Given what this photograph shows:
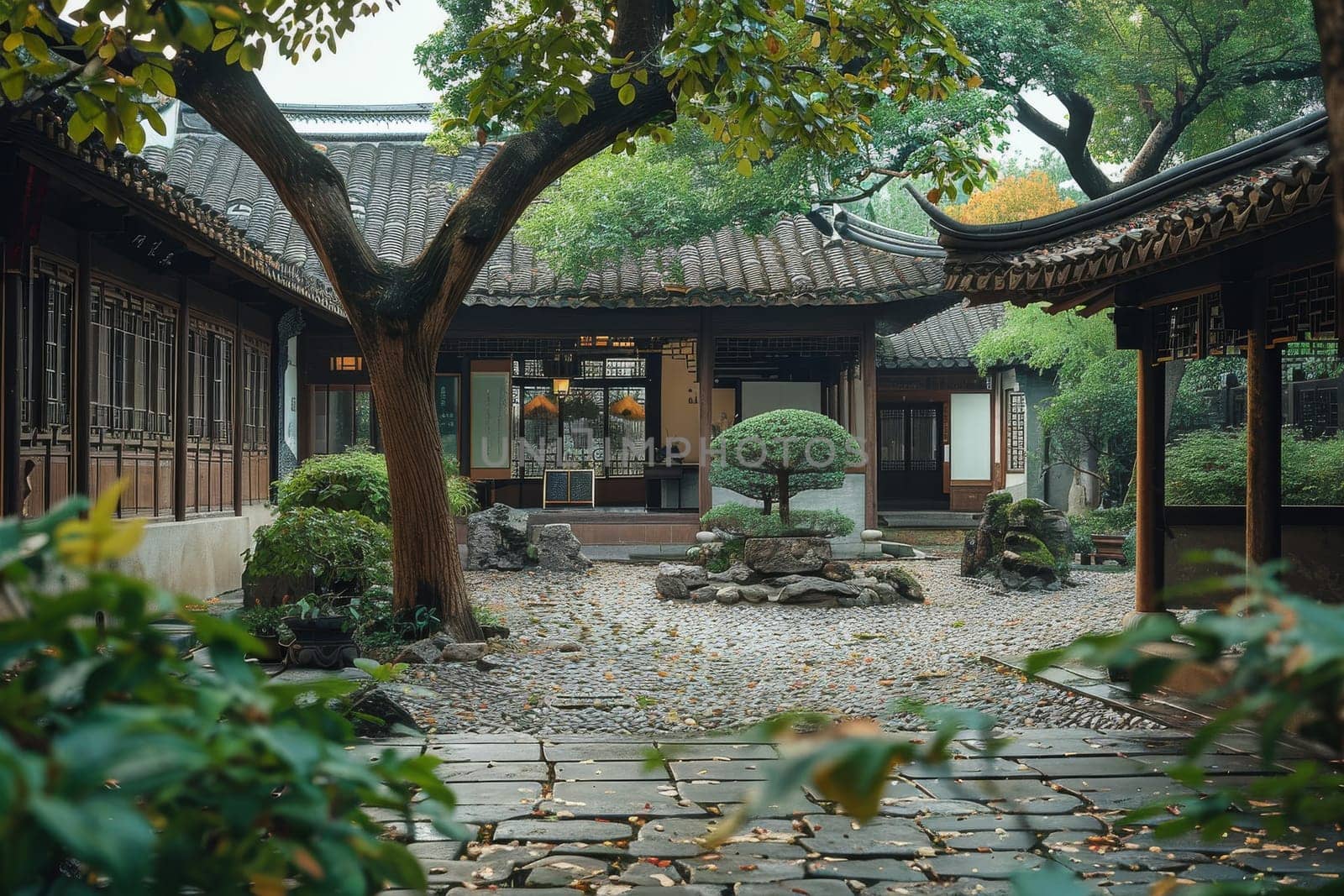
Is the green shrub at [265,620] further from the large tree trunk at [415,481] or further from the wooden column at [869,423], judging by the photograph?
the wooden column at [869,423]

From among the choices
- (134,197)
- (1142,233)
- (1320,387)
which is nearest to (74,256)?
(134,197)

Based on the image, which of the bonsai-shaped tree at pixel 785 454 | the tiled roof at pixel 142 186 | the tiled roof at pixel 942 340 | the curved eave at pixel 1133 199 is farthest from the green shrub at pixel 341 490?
the tiled roof at pixel 942 340

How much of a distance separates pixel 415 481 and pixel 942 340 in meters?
15.2

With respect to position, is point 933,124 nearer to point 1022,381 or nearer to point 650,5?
point 650,5

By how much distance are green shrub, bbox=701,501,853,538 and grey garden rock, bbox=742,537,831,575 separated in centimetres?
16

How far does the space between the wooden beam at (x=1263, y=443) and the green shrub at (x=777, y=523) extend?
5874mm

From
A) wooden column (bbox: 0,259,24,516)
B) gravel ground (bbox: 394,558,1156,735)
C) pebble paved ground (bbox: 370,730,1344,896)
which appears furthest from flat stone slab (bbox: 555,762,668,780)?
wooden column (bbox: 0,259,24,516)

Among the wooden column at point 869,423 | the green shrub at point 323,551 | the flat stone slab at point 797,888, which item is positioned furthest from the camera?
the wooden column at point 869,423

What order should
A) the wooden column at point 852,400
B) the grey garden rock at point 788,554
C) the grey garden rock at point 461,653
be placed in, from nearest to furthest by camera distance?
the grey garden rock at point 461,653, the grey garden rock at point 788,554, the wooden column at point 852,400

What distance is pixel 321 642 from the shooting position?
6945 mm

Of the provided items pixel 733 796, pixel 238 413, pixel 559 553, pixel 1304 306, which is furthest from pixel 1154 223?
pixel 238 413

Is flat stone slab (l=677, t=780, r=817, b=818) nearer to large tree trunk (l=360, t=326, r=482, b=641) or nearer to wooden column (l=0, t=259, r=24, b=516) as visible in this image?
large tree trunk (l=360, t=326, r=482, b=641)

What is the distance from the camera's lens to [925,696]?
6602mm

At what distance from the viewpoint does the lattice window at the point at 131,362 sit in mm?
8891
